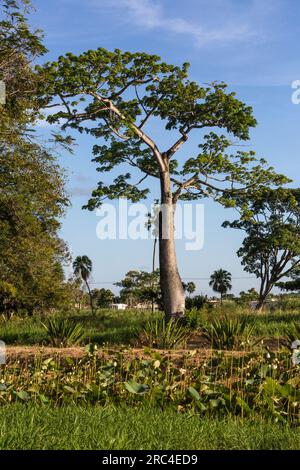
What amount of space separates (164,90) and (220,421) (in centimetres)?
1516

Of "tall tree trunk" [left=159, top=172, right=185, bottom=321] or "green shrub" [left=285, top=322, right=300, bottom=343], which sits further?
"tall tree trunk" [left=159, top=172, right=185, bottom=321]

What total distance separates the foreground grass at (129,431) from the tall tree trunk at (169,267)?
1203 centimetres

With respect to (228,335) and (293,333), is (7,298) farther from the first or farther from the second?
(293,333)

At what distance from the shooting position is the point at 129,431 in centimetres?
607

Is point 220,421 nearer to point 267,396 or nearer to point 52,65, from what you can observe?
point 267,396

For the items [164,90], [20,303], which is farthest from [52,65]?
[20,303]

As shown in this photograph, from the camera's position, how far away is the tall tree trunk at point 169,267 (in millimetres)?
19406

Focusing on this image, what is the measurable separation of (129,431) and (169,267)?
13.7 metres

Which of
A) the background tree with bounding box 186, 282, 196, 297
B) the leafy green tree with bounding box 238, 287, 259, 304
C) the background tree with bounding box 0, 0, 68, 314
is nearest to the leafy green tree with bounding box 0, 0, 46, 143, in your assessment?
the background tree with bounding box 0, 0, 68, 314

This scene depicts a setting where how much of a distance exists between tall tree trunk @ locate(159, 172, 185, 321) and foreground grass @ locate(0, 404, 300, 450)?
12.0 meters

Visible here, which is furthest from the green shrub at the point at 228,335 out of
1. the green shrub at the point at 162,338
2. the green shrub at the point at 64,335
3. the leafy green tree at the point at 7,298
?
the leafy green tree at the point at 7,298

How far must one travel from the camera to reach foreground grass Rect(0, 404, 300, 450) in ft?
18.2

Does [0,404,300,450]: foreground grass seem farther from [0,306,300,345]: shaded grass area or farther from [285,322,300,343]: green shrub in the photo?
[0,306,300,345]: shaded grass area

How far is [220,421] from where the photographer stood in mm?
7199
